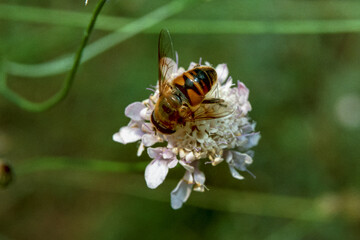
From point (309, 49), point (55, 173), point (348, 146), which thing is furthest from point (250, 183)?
point (55, 173)

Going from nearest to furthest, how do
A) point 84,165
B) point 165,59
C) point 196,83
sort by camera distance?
point 196,83 < point 165,59 < point 84,165

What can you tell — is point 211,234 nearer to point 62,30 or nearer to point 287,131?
point 287,131

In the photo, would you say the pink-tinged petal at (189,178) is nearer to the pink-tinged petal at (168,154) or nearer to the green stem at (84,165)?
the pink-tinged petal at (168,154)

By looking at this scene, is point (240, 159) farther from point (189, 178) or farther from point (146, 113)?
point (146, 113)

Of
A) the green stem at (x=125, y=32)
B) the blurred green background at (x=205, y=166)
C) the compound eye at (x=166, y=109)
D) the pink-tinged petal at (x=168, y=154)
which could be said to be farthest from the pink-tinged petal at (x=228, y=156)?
the blurred green background at (x=205, y=166)

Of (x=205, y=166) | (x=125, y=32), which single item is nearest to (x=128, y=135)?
(x=125, y=32)

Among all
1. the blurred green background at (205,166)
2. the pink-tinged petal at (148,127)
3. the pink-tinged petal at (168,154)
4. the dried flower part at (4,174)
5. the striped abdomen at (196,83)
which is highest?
the striped abdomen at (196,83)
